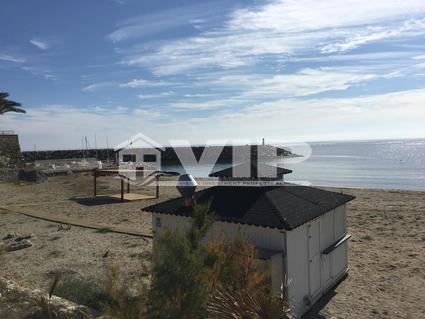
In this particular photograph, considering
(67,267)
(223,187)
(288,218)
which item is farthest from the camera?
(67,267)

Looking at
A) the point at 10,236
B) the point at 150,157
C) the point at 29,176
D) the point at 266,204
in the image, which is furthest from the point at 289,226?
the point at 150,157

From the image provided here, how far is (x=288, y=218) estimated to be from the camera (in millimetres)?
7656

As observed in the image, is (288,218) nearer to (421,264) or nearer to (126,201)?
(421,264)

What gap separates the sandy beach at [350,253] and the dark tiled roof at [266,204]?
7.02 ft

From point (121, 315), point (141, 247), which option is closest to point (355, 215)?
point (141, 247)

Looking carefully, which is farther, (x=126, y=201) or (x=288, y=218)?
(x=126, y=201)

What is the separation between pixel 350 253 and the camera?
1272cm

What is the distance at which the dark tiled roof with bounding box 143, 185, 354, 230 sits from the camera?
779 centimetres

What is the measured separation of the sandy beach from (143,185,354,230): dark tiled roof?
2140mm

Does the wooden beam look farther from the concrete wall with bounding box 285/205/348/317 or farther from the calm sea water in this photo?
the calm sea water

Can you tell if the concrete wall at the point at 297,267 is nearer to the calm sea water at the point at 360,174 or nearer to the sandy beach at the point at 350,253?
the sandy beach at the point at 350,253

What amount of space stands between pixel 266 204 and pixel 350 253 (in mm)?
5933

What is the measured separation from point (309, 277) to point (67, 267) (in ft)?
21.8

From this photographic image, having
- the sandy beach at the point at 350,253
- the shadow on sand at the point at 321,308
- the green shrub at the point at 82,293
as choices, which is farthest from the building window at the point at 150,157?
the shadow on sand at the point at 321,308
